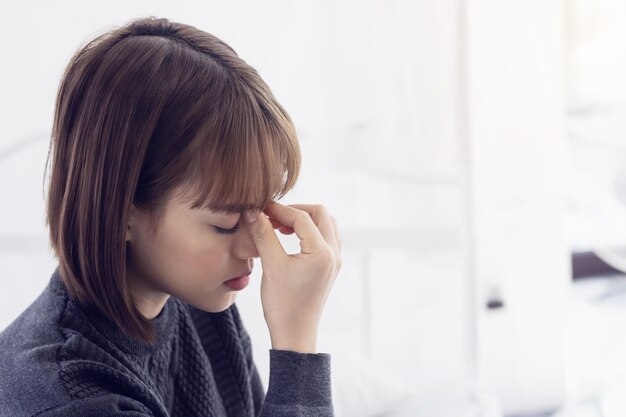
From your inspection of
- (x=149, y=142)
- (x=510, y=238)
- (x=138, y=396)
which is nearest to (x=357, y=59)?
(x=510, y=238)

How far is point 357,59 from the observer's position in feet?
5.00

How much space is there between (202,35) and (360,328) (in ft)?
2.85

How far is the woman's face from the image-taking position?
83 cm

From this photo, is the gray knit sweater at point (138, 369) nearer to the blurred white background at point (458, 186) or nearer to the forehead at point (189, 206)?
the forehead at point (189, 206)

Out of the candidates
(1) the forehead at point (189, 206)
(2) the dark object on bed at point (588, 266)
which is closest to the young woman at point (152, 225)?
(1) the forehead at point (189, 206)

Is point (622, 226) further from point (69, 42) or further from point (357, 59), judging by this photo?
point (69, 42)

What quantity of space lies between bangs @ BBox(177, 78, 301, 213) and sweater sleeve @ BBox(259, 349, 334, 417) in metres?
0.18

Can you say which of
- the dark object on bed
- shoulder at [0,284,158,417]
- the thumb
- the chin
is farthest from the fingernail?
the dark object on bed

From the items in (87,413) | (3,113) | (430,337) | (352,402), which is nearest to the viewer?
(87,413)

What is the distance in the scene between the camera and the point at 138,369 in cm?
84

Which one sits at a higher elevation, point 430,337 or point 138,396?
point 138,396

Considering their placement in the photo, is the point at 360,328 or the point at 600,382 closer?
the point at 360,328

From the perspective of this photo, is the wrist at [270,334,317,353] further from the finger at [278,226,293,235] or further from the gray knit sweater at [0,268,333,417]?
the finger at [278,226,293,235]

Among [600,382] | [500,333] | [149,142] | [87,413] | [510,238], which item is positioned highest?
[149,142]
